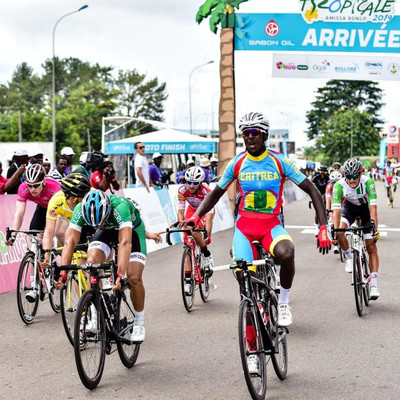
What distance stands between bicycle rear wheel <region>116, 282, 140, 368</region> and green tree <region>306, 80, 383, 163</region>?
328 feet

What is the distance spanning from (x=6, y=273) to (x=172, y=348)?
458 centimetres

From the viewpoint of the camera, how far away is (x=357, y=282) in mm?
8867

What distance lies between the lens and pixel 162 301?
10172 mm

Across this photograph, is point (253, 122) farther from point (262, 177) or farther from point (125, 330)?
point (125, 330)

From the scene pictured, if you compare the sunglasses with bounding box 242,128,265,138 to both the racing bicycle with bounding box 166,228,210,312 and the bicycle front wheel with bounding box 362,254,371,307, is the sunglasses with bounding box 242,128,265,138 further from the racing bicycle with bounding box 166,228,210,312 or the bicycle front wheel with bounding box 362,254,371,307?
the bicycle front wheel with bounding box 362,254,371,307

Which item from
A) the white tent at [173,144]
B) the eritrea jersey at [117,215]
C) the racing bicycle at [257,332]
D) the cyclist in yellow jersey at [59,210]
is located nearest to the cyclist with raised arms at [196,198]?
the cyclist in yellow jersey at [59,210]

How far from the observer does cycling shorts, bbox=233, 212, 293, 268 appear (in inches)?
248

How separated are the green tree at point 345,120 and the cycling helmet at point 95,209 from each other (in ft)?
329

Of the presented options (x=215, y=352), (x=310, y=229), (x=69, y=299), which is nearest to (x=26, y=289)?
(x=69, y=299)

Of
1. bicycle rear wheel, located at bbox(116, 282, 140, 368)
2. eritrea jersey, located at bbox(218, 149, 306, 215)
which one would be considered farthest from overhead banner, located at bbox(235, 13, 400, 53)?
bicycle rear wheel, located at bbox(116, 282, 140, 368)

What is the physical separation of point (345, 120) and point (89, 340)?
103 metres

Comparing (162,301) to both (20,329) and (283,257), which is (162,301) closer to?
(20,329)

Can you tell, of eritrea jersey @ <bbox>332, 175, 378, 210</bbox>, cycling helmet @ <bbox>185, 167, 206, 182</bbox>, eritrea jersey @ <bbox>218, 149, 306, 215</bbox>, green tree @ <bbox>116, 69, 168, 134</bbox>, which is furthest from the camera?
green tree @ <bbox>116, 69, 168, 134</bbox>

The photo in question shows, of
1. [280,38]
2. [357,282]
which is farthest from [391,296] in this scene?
[280,38]
